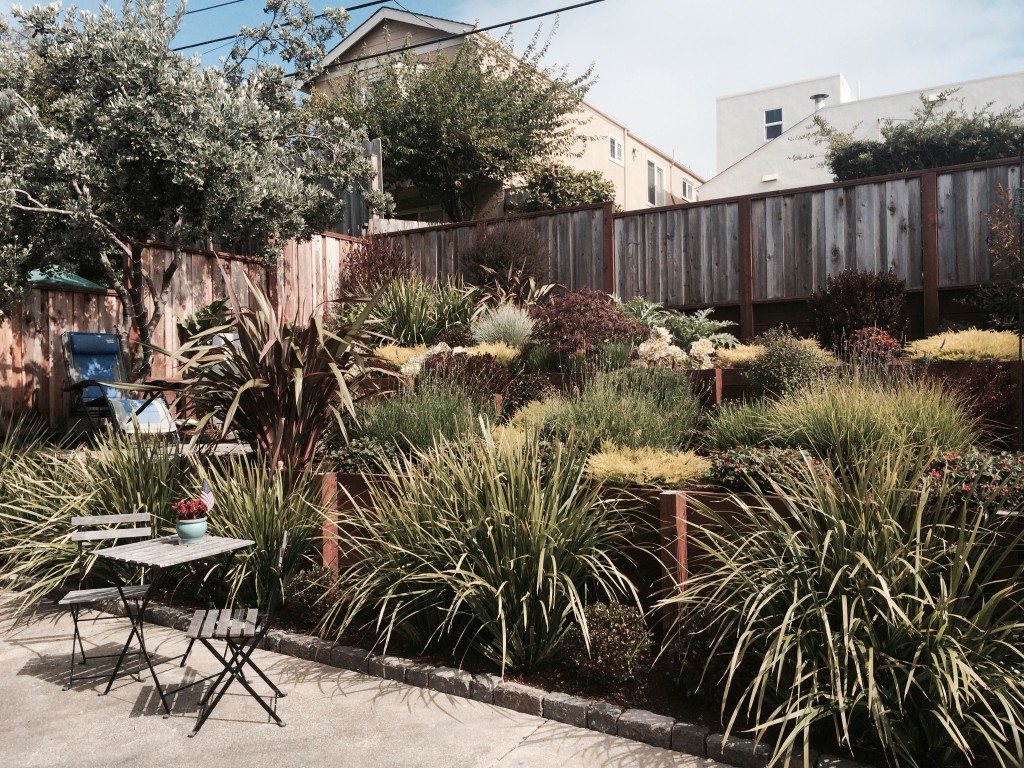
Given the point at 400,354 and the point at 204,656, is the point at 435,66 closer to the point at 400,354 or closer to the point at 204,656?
the point at 400,354

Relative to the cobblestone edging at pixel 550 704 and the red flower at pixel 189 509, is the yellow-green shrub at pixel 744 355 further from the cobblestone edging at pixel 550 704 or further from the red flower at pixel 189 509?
the red flower at pixel 189 509

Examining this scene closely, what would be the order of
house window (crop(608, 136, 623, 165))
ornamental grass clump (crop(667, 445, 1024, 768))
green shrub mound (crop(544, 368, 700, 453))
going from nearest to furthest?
ornamental grass clump (crop(667, 445, 1024, 768)) → green shrub mound (crop(544, 368, 700, 453)) → house window (crop(608, 136, 623, 165))

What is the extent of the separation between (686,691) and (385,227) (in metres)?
10.7

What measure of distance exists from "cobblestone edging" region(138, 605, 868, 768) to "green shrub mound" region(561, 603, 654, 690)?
150mm

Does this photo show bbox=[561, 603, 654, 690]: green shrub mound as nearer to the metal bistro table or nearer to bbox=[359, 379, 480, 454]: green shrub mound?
the metal bistro table

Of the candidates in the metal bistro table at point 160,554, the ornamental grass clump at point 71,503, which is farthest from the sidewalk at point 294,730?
the ornamental grass clump at point 71,503

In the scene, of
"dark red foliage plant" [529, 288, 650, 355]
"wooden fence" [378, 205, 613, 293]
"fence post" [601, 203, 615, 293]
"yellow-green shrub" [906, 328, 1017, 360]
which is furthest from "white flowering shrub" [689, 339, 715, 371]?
"fence post" [601, 203, 615, 293]

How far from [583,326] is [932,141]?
49.5 ft

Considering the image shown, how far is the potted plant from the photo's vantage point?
441 centimetres

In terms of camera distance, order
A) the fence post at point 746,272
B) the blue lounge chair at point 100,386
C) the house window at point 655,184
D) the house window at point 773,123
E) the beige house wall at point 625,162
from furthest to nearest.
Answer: the house window at point 773,123 → the house window at point 655,184 → the beige house wall at point 625,162 → the fence post at point 746,272 → the blue lounge chair at point 100,386

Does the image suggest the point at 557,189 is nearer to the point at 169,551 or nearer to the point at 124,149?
the point at 124,149

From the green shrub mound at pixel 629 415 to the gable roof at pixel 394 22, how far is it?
13479mm

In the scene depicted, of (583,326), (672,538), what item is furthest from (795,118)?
(672,538)

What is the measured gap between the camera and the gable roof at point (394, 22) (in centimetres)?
1834
